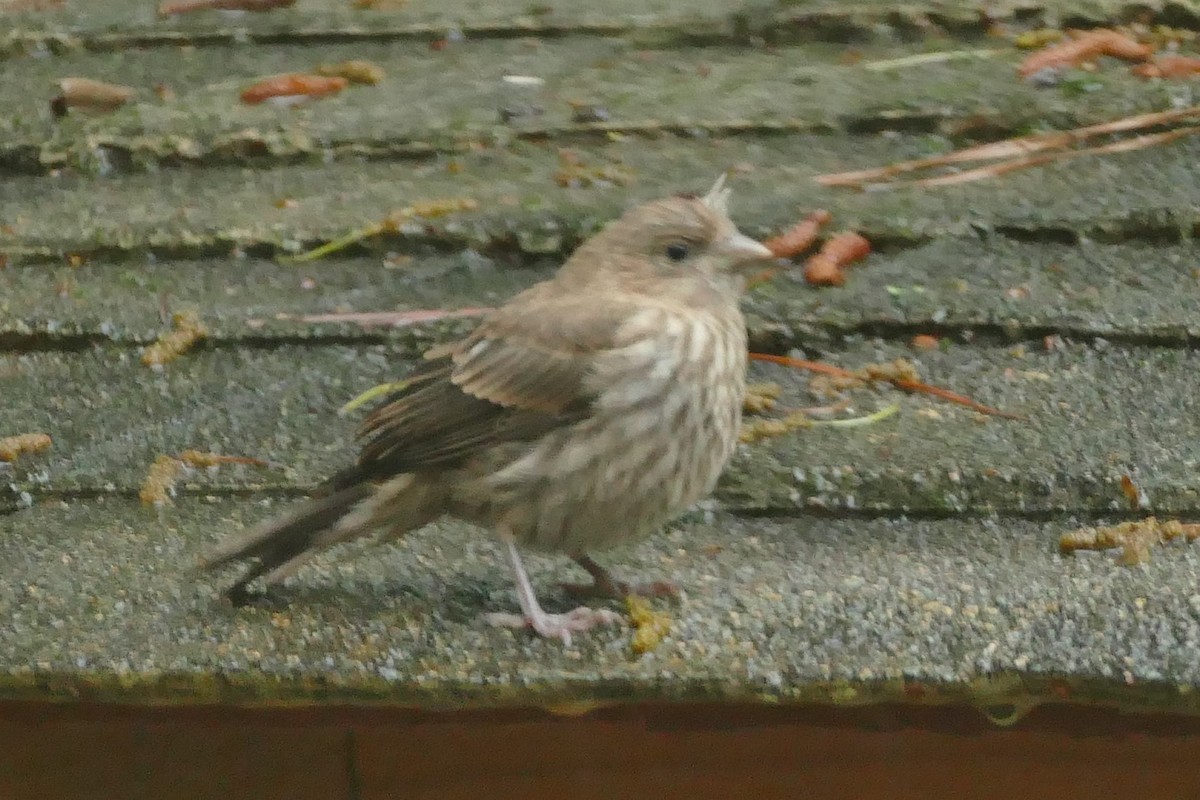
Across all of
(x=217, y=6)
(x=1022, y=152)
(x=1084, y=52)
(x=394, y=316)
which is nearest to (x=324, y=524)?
(x=394, y=316)

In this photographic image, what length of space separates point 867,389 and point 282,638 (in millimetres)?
1024

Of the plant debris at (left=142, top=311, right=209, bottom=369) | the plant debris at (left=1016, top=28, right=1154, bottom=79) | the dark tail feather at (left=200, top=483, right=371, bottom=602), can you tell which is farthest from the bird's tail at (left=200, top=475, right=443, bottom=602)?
the plant debris at (left=1016, top=28, right=1154, bottom=79)

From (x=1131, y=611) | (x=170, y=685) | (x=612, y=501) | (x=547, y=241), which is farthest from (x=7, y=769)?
(x=1131, y=611)

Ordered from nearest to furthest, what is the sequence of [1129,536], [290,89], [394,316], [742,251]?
[1129,536] < [742,251] < [394,316] < [290,89]

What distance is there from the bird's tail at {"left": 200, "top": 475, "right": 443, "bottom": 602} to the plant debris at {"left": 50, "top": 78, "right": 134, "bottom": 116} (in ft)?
5.55

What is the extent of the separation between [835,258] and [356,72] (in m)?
1.38

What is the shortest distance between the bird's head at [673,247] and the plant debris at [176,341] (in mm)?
789

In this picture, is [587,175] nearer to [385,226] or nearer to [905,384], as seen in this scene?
[385,226]

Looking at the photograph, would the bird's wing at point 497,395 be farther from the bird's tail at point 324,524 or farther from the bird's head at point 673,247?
the bird's head at point 673,247

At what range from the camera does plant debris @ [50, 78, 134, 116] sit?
311 cm

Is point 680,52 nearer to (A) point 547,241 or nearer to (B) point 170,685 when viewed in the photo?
(A) point 547,241

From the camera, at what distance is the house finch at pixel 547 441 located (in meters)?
1.82

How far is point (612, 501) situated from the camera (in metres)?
1.81

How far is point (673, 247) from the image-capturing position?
6.95 ft
